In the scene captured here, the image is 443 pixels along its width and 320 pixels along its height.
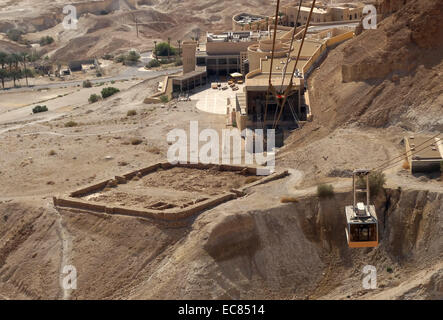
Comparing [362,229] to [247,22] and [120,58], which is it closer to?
[247,22]

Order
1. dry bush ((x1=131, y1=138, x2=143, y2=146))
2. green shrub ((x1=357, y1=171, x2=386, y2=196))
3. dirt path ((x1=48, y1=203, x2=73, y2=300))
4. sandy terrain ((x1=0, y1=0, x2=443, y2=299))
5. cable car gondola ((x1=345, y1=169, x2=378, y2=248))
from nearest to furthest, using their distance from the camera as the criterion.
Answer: cable car gondola ((x1=345, y1=169, x2=378, y2=248)), sandy terrain ((x1=0, y1=0, x2=443, y2=299)), dirt path ((x1=48, y1=203, x2=73, y2=300)), green shrub ((x1=357, y1=171, x2=386, y2=196)), dry bush ((x1=131, y1=138, x2=143, y2=146))

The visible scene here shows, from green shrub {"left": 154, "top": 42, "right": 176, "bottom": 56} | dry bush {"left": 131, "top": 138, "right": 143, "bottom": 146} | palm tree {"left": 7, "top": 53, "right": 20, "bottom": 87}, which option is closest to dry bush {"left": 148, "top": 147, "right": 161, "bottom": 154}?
dry bush {"left": 131, "top": 138, "right": 143, "bottom": 146}

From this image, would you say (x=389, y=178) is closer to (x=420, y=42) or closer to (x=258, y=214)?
(x=258, y=214)

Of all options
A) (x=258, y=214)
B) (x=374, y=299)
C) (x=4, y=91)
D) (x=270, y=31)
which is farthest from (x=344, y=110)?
(x=4, y=91)

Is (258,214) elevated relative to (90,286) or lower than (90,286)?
elevated

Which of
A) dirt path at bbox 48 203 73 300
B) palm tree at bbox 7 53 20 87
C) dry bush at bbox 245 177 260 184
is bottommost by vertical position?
palm tree at bbox 7 53 20 87

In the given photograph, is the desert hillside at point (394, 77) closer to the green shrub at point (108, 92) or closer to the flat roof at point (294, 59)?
the flat roof at point (294, 59)

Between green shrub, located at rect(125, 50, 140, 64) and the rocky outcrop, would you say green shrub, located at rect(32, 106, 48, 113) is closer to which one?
green shrub, located at rect(125, 50, 140, 64)

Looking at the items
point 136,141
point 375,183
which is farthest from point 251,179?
point 136,141

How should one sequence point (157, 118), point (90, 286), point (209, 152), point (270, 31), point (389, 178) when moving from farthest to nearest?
point (270, 31) < point (157, 118) < point (209, 152) < point (389, 178) < point (90, 286)
